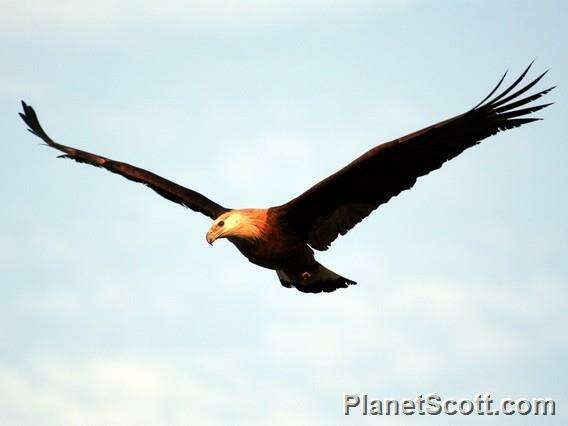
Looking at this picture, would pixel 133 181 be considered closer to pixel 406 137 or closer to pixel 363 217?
pixel 363 217

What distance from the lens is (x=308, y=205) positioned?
1203 cm

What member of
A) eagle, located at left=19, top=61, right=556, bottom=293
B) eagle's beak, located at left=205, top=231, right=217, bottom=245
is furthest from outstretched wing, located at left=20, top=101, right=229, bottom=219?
eagle's beak, located at left=205, top=231, right=217, bottom=245

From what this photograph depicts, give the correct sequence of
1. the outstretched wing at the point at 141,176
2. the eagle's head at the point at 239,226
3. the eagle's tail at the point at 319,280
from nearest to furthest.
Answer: the eagle's head at the point at 239,226 < the eagle's tail at the point at 319,280 < the outstretched wing at the point at 141,176

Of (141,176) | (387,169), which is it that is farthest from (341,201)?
(141,176)

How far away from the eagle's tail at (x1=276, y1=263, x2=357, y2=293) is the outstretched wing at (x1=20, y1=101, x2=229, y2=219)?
3.96ft

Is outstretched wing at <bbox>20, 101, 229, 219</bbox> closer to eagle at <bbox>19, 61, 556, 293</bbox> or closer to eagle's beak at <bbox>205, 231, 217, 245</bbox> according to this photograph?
eagle at <bbox>19, 61, 556, 293</bbox>

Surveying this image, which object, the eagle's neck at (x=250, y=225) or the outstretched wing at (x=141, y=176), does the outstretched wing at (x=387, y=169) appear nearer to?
the eagle's neck at (x=250, y=225)

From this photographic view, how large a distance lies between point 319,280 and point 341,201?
96cm

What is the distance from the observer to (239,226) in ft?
39.2

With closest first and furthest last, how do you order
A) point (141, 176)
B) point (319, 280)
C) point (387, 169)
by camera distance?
point (387, 169) < point (319, 280) < point (141, 176)

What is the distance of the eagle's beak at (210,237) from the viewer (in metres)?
11.7

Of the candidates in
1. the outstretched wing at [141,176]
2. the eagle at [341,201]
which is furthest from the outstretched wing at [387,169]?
the outstretched wing at [141,176]

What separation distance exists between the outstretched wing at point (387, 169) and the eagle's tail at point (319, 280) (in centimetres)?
28

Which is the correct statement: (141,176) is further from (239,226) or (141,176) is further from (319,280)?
(319,280)
